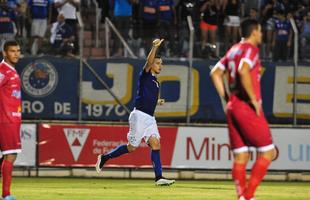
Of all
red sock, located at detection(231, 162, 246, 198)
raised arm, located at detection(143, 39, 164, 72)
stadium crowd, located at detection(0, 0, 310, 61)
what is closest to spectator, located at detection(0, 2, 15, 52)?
stadium crowd, located at detection(0, 0, 310, 61)

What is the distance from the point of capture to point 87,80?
20969mm

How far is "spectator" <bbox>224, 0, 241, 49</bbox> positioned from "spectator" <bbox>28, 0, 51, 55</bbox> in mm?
4325

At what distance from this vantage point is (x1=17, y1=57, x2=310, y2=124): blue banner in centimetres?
2088

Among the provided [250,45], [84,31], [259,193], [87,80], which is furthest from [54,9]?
[250,45]

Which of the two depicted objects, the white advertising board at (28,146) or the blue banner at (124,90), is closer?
the white advertising board at (28,146)

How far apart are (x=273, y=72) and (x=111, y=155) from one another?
5.29 m

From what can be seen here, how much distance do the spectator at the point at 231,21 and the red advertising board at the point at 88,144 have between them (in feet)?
9.24

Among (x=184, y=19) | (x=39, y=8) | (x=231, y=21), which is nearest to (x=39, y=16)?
(x=39, y=8)

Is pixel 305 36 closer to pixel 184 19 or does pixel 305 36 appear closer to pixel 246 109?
pixel 184 19

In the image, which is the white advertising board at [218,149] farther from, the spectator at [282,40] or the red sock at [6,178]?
the red sock at [6,178]

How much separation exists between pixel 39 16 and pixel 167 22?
121 inches

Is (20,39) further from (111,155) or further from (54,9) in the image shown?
(111,155)

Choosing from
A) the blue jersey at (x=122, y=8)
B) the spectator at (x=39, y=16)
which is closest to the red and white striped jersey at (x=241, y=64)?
the spectator at (x=39, y=16)

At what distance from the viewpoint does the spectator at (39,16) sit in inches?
A: 860
